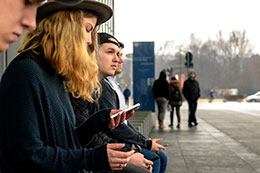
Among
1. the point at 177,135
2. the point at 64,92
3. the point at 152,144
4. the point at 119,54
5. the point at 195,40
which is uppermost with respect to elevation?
the point at 195,40

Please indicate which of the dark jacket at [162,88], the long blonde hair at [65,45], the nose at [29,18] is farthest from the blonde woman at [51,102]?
the dark jacket at [162,88]

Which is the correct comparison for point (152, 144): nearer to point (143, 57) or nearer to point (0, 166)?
point (0, 166)

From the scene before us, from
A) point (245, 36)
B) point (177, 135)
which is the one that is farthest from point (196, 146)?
point (245, 36)

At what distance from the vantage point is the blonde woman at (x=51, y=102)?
1.42 m

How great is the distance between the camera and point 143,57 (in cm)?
1443

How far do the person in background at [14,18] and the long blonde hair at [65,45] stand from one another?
2.89 feet

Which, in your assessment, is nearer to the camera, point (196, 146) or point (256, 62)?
point (196, 146)

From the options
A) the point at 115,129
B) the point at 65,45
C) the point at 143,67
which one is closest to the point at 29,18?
the point at 65,45

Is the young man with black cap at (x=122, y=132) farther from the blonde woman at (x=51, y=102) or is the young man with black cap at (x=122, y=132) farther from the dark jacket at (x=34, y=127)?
the dark jacket at (x=34, y=127)

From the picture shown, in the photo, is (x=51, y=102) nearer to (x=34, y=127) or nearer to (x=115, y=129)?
(x=34, y=127)

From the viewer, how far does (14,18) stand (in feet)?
2.33

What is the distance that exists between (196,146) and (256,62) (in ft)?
195

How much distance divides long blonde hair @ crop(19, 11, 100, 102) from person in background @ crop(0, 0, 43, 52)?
2.89 ft

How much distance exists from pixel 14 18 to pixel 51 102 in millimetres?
866
